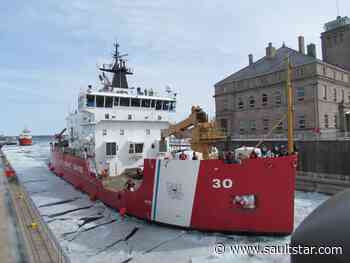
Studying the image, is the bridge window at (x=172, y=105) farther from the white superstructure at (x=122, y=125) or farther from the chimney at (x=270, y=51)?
the chimney at (x=270, y=51)

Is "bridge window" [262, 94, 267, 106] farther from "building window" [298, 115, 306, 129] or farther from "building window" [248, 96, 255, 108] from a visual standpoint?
"building window" [298, 115, 306, 129]

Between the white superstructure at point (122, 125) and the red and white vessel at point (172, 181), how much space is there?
0.16 feet

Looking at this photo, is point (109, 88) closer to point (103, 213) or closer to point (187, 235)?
point (103, 213)

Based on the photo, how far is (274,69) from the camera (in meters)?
26.5

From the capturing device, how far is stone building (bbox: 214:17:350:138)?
2353cm

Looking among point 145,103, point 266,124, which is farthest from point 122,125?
point 266,124

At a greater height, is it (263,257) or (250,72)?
(250,72)

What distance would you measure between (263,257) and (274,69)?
942 inches

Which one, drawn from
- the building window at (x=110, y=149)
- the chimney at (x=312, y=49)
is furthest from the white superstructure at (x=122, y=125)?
the chimney at (x=312, y=49)

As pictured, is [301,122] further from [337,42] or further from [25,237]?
[25,237]

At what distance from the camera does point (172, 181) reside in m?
8.02

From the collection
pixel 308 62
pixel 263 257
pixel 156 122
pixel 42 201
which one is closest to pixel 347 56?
pixel 308 62

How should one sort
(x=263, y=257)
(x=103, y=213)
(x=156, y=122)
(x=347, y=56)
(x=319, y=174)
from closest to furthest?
(x=263, y=257) → (x=103, y=213) → (x=156, y=122) → (x=319, y=174) → (x=347, y=56)

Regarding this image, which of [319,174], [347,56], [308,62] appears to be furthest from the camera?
[347,56]
